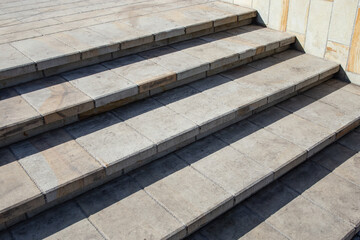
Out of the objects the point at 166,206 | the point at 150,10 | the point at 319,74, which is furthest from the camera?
the point at 150,10

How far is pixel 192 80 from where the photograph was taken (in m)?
4.89

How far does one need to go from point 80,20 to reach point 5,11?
60.0 inches

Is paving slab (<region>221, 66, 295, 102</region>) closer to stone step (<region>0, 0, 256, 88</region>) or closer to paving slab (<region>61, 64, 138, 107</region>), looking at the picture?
stone step (<region>0, 0, 256, 88</region>)

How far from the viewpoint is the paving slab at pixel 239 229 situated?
133 inches

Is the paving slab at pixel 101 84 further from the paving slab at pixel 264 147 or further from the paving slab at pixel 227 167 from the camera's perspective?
the paving slab at pixel 264 147

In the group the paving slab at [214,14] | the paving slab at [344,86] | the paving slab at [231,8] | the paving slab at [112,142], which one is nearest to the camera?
the paving slab at [112,142]

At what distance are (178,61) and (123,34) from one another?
89 cm

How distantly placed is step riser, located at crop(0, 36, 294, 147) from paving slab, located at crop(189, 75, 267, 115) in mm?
153

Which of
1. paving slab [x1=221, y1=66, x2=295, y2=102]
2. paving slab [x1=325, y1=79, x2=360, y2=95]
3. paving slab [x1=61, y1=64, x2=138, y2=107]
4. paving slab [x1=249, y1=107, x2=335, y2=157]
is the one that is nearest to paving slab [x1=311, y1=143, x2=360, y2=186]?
paving slab [x1=249, y1=107, x2=335, y2=157]

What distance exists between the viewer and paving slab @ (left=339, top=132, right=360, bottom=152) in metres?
4.57

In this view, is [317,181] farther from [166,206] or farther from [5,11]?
[5,11]

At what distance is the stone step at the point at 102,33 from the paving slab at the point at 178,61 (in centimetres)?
18

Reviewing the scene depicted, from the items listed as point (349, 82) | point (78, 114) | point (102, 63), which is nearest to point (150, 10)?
point (102, 63)

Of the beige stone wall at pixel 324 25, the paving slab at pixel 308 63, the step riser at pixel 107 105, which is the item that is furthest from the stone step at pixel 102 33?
the paving slab at pixel 308 63
